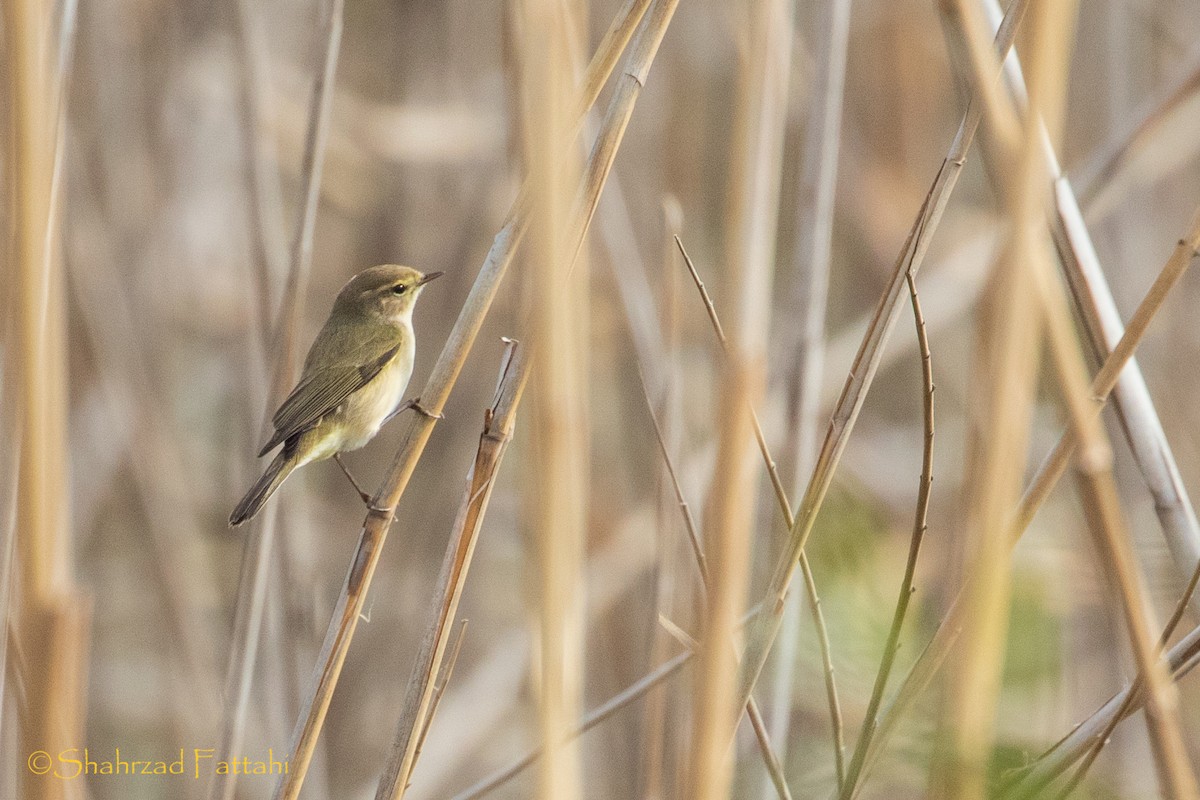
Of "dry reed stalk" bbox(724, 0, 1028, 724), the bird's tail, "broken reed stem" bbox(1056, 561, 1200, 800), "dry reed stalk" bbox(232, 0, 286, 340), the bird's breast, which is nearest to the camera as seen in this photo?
"broken reed stem" bbox(1056, 561, 1200, 800)

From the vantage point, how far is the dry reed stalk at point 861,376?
1140 mm

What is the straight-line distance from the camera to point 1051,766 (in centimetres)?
114

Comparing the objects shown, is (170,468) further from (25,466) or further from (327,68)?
(25,466)

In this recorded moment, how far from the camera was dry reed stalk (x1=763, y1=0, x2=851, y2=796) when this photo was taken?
1.72 metres

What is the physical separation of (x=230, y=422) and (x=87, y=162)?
0.91 m

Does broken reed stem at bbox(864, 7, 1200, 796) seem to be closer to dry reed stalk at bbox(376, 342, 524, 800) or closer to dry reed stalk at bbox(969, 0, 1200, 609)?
dry reed stalk at bbox(969, 0, 1200, 609)

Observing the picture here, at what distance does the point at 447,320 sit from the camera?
9.39 feet

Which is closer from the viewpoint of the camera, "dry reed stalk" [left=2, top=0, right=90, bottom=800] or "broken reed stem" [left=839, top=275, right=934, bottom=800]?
"dry reed stalk" [left=2, top=0, right=90, bottom=800]

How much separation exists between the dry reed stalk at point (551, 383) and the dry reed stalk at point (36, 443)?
38 centimetres

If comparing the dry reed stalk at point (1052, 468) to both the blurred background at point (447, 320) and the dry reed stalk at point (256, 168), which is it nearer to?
the blurred background at point (447, 320)

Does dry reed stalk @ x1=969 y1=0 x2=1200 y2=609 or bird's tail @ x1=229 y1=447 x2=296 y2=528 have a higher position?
dry reed stalk @ x1=969 y1=0 x2=1200 y2=609

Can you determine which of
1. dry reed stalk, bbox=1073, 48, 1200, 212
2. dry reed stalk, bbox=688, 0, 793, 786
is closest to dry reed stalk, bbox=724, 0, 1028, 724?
dry reed stalk, bbox=688, 0, 793, 786

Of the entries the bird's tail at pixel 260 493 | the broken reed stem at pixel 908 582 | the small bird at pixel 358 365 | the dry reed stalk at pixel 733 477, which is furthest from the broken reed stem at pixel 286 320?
the broken reed stem at pixel 908 582

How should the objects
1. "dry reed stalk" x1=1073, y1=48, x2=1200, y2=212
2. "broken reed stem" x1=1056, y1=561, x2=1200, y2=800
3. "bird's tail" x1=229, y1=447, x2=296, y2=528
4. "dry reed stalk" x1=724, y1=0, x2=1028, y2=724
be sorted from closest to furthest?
"broken reed stem" x1=1056, y1=561, x2=1200, y2=800
"dry reed stalk" x1=724, y1=0, x2=1028, y2=724
"dry reed stalk" x1=1073, y1=48, x2=1200, y2=212
"bird's tail" x1=229, y1=447, x2=296, y2=528
